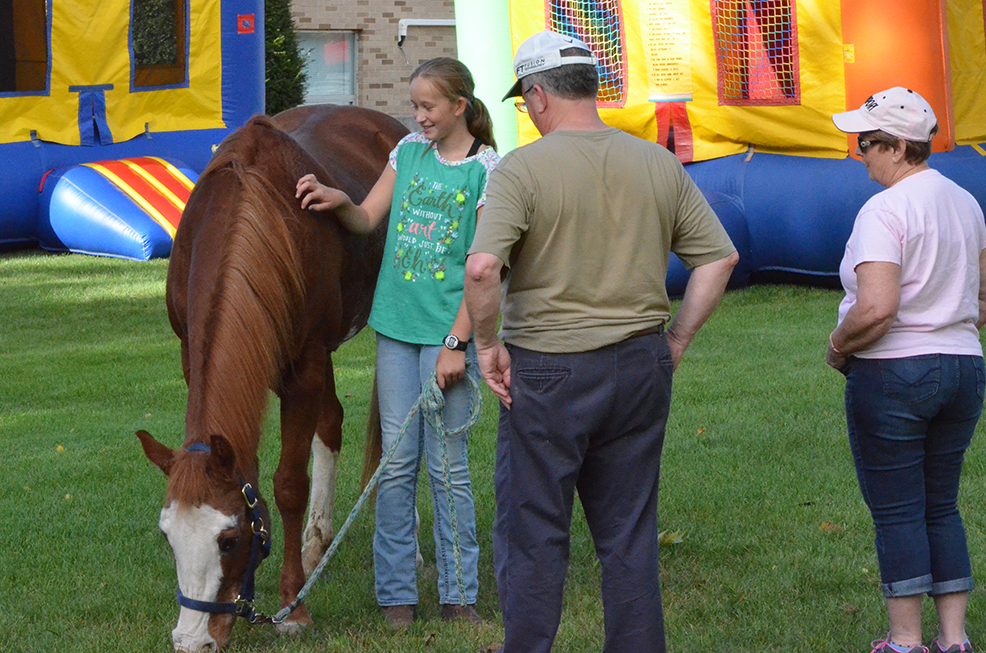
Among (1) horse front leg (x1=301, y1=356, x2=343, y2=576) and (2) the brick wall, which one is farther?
(2) the brick wall

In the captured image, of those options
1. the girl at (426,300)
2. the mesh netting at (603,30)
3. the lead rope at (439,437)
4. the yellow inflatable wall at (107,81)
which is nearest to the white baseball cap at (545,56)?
the girl at (426,300)

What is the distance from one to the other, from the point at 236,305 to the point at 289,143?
1.00 meters

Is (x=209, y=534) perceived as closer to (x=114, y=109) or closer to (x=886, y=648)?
(x=886, y=648)

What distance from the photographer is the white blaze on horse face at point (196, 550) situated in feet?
11.3

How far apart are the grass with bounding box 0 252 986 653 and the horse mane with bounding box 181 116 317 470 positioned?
2.90ft

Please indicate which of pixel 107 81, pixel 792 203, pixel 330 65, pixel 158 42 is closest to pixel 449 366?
pixel 792 203

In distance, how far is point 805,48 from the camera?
11.1m

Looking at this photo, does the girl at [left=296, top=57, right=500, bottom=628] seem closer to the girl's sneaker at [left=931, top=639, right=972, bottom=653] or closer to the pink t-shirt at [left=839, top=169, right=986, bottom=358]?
the pink t-shirt at [left=839, top=169, right=986, bottom=358]

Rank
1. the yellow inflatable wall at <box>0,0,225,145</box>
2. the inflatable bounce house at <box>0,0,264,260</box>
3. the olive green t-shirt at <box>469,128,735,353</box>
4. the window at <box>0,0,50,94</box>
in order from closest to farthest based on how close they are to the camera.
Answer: the olive green t-shirt at <box>469,128,735,353</box> < the inflatable bounce house at <box>0,0,264,260</box> < the window at <box>0,0,50,94</box> < the yellow inflatable wall at <box>0,0,225,145</box>

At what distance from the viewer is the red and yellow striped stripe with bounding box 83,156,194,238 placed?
13.4m

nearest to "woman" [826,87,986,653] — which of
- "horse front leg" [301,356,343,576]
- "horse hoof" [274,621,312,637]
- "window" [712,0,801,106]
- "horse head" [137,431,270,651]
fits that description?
"horse head" [137,431,270,651]

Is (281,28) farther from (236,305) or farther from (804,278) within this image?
(236,305)

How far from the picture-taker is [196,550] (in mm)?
3475

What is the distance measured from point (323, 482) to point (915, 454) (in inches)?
107
